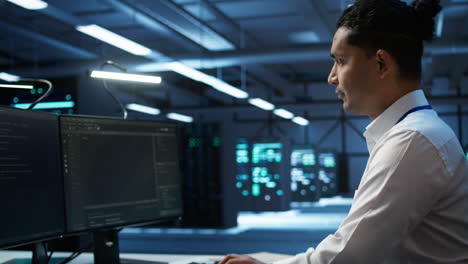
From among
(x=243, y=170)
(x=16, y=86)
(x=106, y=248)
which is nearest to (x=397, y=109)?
(x=106, y=248)

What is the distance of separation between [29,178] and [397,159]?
1.06 metres

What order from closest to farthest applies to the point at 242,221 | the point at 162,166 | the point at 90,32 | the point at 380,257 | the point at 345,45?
the point at 380,257, the point at 345,45, the point at 162,166, the point at 90,32, the point at 242,221

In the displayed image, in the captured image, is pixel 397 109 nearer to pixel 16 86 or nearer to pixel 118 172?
pixel 118 172

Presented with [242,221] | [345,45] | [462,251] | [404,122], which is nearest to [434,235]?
[462,251]

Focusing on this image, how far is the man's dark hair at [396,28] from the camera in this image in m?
1.17

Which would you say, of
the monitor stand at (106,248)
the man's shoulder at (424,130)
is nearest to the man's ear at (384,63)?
the man's shoulder at (424,130)

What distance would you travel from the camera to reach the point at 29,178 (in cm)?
153

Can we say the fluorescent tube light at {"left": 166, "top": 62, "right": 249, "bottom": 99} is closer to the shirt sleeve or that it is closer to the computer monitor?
the computer monitor

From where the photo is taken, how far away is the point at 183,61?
29.8ft

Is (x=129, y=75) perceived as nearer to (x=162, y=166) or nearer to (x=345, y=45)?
(x=162, y=166)

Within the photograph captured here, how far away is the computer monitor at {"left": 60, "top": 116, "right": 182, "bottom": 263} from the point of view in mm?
1709

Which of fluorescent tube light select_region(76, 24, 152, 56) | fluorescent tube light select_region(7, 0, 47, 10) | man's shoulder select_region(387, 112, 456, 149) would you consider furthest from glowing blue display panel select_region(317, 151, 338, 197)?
man's shoulder select_region(387, 112, 456, 149)

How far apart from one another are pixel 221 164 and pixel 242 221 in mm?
2467

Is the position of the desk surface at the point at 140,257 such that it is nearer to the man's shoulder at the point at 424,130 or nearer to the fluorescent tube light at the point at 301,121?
the man's shoulder at the point at 424,130
